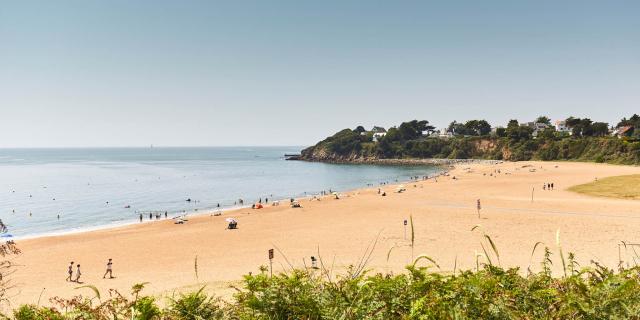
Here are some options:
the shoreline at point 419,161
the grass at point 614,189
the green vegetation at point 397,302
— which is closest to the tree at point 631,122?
the shoreline at point 419,161

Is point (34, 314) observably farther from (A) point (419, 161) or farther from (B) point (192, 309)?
(A) point (419, 161)

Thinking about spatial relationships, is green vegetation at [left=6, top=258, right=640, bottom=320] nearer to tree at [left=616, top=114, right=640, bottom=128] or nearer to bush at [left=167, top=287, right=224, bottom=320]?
bush at [left=167, top=287, right=224, bottom=320]

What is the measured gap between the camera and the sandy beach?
2227cm

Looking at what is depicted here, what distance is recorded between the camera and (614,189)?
52250mm

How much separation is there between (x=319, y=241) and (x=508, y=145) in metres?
133

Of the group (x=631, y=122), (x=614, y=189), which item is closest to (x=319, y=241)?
(x=614, y=189)

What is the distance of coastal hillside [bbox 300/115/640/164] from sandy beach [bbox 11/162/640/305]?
83.8 m

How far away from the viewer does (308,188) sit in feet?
276

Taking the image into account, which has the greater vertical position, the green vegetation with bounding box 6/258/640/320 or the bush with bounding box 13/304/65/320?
the green vegetation with bounding box 6/258/640/320

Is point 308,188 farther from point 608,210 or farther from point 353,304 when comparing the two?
point 353,304

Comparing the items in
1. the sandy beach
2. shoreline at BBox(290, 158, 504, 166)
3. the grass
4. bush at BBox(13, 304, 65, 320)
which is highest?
bush at BBox(13, 304, 65, 320)

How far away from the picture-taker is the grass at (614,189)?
46656 mm

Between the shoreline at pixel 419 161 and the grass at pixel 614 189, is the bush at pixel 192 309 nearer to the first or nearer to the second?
the grass at pixel 614 189

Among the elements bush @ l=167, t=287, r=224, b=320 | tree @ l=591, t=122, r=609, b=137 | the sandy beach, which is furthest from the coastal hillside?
bush @ l=167, t=287, r=224, b=320
